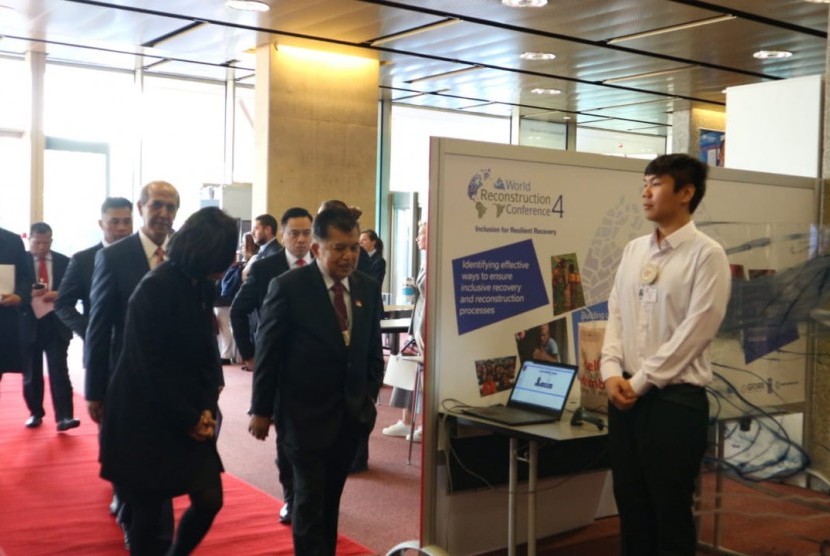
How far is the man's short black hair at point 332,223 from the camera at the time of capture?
3.42 meters

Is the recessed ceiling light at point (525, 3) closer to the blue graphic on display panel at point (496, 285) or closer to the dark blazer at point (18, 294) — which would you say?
the dark blazer at point (18, 294)

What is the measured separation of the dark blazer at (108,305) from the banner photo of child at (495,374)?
4.79 ft

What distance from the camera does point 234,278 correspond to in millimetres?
9133

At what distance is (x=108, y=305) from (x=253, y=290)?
3.37ft

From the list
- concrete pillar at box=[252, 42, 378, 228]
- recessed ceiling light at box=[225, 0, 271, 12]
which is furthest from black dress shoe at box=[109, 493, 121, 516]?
concrete pillar at box=[252, 42, 378, 228]

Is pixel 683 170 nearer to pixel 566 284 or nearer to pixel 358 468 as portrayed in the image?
pixel 566 284

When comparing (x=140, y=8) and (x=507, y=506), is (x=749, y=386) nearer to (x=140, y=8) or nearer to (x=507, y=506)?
(x=507, y=506)

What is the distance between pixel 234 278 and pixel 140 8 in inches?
104

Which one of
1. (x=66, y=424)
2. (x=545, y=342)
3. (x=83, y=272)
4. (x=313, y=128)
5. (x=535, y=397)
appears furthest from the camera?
(x=313, y=128)

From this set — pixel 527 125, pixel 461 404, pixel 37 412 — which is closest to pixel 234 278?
pixel 37 412

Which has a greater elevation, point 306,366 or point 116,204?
point 116,204

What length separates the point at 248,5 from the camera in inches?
324

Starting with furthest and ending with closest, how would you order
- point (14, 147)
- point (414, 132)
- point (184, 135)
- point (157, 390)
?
1. point (414, 132)
2. point (184, 135)
3. point (14, 147)
4. point (157, 390)

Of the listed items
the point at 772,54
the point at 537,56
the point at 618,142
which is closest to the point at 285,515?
the point at 537,56
